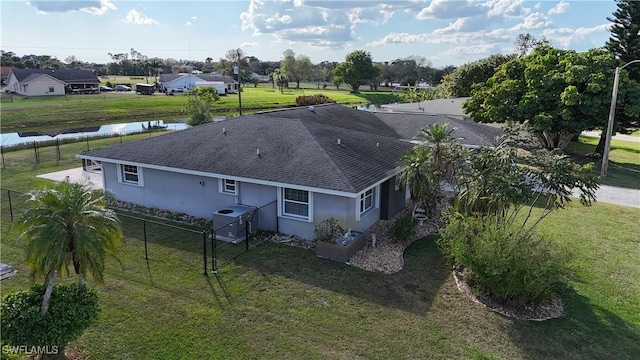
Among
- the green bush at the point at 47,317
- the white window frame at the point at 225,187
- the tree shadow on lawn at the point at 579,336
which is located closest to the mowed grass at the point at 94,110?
the white window frame at the point at 225,187

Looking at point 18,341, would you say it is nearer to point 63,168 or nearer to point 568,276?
point 568,276

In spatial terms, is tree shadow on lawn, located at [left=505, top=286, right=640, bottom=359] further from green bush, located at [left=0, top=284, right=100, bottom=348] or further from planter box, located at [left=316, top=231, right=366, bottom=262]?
green bush, located at [left=0, top=284, right=100, bottom=348]

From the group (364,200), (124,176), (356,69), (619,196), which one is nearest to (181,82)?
(356,69)

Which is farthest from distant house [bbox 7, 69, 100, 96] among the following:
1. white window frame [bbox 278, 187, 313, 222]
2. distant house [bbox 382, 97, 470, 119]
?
white window frame [bbox 278, 187, 313, 222]

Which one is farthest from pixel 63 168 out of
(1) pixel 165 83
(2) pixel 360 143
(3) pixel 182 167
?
(1) pixel 165 83

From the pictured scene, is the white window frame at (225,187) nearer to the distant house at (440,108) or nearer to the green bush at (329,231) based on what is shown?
the green bush at (329,231)

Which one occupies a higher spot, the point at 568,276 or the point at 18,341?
the point at 18,341
